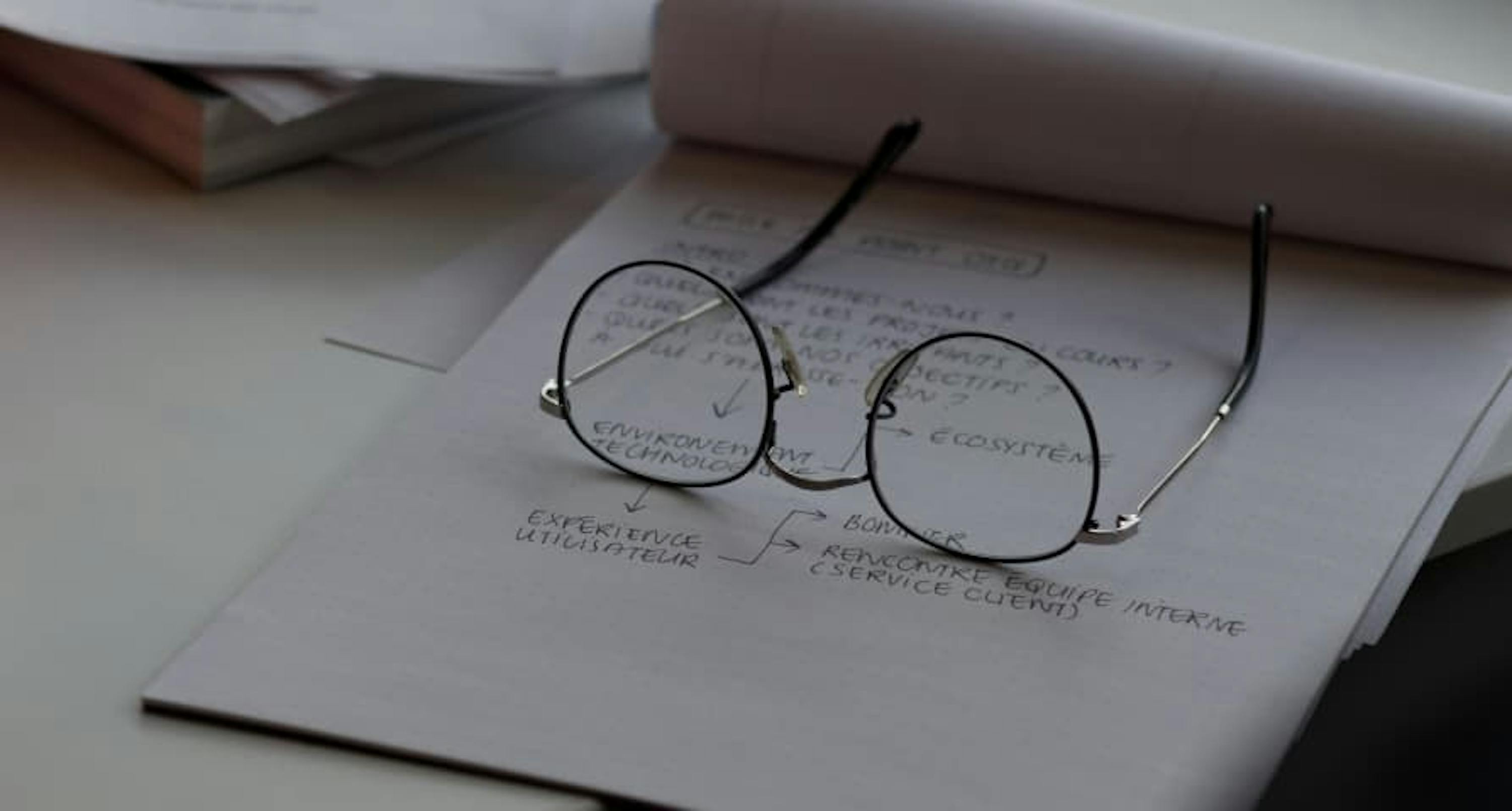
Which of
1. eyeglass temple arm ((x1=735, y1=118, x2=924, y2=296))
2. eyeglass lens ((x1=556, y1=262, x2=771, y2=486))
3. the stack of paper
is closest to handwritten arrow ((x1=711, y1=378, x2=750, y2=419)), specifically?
eyeglass lens ((x1=556, y1=262, x2=771, y2=486))

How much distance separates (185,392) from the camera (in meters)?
0.76

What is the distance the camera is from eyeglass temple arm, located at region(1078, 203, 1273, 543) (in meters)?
0.69

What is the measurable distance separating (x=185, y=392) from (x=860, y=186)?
Result: 0.31m

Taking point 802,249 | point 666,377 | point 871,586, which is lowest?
point 871,586

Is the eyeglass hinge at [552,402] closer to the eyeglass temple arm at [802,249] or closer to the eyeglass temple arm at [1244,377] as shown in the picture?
the eyeglass temple arm at [802,249]

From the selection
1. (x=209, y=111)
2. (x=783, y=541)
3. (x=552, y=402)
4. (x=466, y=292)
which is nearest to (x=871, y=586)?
(x=783, y=541)

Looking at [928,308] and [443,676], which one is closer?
[443,676]

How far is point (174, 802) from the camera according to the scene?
574mm

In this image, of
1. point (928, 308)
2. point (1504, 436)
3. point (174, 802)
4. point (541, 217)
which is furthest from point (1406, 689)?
point (174, 802)

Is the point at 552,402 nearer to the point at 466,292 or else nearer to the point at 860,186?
the point at 466,292

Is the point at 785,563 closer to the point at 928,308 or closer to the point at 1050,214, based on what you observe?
the point at 928,308

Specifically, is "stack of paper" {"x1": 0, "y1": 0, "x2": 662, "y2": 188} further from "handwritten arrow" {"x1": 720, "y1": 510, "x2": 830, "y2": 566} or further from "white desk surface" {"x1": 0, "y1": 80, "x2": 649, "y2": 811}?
"handwritten arrow" {"x1": 720, "y1": 510, "x2": 830, "y2": 566}

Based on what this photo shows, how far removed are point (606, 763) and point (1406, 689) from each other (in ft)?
1.42

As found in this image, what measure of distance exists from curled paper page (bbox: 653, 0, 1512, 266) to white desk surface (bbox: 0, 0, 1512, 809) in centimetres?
10
